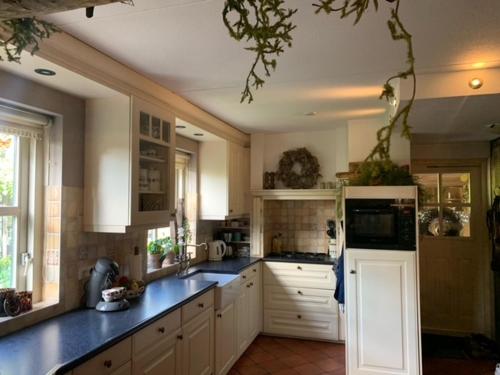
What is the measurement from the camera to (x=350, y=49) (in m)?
2.02

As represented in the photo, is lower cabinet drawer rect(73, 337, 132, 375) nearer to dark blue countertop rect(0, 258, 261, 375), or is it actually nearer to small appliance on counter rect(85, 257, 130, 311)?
dark blue countertop rect(0, 258, 261, 375)

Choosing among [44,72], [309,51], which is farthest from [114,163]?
[309,51]

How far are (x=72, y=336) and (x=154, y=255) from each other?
147 centimetres

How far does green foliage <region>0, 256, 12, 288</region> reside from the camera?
2.04m

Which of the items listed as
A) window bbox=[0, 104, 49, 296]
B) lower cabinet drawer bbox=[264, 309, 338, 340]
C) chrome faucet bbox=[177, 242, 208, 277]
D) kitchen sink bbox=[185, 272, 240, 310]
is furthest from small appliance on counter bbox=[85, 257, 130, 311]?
lower cabinet drawer bbox=[264, 309, 338, 340]

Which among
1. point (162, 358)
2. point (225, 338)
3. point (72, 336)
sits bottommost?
point (225, 338)

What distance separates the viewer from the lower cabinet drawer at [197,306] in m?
2.48

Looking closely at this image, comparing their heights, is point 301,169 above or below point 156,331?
above

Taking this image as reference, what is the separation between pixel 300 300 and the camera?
4.01m

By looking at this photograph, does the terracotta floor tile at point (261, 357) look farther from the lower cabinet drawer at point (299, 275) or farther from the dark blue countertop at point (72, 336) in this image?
the dark blue countertop at point (72, 336)

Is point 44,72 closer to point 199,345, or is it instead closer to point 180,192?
point 199,345

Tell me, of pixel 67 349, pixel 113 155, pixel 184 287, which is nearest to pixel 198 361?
pixel 184 287

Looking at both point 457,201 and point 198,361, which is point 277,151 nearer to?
point 457,201

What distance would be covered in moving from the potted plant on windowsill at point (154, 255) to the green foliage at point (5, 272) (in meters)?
1.27
